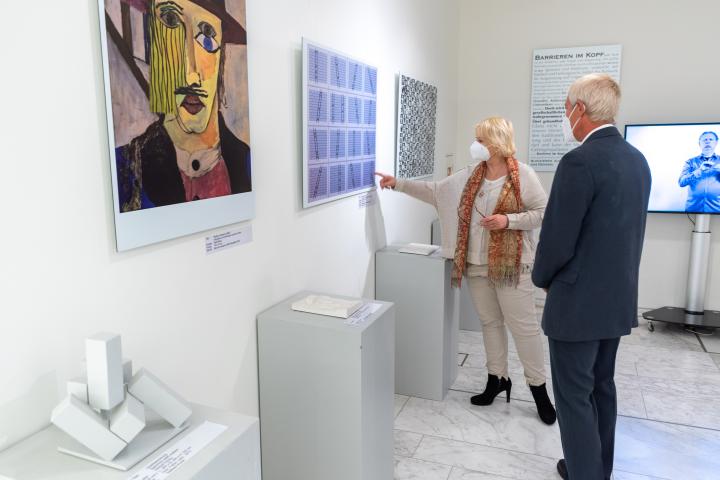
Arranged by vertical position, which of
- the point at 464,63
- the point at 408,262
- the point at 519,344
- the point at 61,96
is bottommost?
the point at 519,344

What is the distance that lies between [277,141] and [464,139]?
3430 mm

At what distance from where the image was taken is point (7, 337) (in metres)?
1.17

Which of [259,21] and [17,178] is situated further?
[259,21]

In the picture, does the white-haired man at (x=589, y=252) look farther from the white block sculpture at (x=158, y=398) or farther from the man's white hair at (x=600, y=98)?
the white block sculpture at (x=158, y=398)

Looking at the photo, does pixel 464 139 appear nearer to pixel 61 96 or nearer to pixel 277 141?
pixel 277 141

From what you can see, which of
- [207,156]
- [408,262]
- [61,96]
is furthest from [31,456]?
[408,262]

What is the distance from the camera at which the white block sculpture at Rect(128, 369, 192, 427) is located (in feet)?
4.03

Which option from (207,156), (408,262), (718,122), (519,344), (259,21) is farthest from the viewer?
(718,122)

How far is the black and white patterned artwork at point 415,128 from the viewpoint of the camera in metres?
3.57

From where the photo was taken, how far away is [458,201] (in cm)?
306

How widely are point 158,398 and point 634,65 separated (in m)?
4.79

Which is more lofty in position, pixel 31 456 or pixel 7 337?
pixel 7 337

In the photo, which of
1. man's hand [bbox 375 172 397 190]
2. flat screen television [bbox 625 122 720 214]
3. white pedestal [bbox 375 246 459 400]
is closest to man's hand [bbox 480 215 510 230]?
white pedestal [bbox 375 246 459 400]

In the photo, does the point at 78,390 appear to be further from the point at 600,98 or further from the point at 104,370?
the point at 600,98
